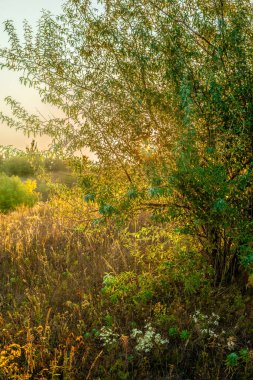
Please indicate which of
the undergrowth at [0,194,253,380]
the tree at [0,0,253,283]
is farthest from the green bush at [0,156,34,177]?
the tree at [0,0,253,283]

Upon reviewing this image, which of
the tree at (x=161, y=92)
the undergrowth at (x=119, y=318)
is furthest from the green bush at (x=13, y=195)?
the tree at (x=161, y=92)

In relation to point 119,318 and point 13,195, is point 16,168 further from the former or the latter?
point 119,318

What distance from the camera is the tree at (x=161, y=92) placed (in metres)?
5.25

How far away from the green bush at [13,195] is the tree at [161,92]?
12068 mm

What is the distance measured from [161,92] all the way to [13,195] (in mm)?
13399

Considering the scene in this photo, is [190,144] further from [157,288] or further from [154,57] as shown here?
[157,288]

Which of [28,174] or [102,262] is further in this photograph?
[28,174]

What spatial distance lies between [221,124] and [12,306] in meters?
4.57

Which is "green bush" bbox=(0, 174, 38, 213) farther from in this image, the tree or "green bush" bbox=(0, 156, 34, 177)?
"green bush" bbox=(0, 156, 34, 177)

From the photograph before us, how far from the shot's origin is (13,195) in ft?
58.4

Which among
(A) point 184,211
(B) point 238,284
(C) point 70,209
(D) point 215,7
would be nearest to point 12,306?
(C) point 70,209

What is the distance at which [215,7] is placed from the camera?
568 cm

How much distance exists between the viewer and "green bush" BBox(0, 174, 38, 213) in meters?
17.6

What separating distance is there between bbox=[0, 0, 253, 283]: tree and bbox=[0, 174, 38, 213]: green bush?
1207 cm
